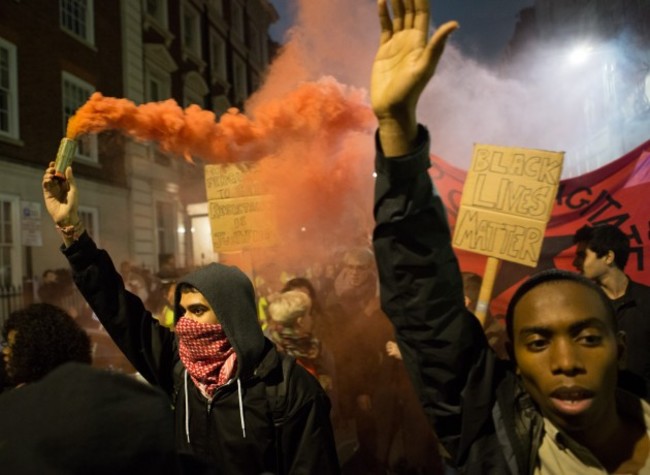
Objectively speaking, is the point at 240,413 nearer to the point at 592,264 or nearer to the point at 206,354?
the point at 206,354

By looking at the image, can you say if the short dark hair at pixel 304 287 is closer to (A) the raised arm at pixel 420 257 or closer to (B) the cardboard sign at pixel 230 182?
(B) the cardboard sign at pixel 230 182

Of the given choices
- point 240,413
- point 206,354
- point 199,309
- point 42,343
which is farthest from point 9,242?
point 240,413

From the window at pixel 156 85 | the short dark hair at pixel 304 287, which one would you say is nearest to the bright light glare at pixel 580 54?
the window at pixel 156 85

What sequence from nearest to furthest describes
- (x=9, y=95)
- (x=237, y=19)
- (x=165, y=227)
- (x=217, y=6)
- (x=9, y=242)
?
(x=9, y=242) → (x=9, y=95) → (x=165, y=227) → (x=217, y=6) → (x=237, y=19)

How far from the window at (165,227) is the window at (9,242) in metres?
6.02

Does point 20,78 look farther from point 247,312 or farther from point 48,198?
point 247,312

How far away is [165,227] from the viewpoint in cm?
1878

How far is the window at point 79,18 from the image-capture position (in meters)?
14.6

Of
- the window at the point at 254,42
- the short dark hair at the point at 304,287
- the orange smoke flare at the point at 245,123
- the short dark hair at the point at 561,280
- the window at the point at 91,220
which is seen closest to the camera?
the short dark hair at the point at 561,280

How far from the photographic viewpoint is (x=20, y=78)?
1276 cm

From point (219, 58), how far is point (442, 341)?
25.8 m

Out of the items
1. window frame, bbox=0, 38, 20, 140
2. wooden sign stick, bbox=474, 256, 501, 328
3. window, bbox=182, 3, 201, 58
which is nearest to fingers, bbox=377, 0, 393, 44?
wooden sign stick, bbox=474, 256, 501, 328

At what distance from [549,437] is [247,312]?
142cm

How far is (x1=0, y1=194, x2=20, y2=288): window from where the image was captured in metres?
12.0
